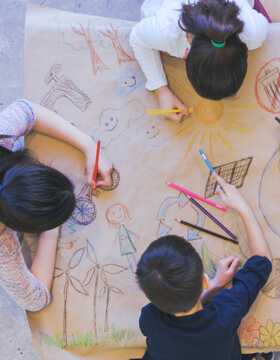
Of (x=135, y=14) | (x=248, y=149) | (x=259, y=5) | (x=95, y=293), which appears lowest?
(x=95, y=293)

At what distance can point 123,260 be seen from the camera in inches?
30.8

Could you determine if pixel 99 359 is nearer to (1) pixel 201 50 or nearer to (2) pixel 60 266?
(2) pixel 60 266

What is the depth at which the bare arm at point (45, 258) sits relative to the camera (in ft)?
2.52

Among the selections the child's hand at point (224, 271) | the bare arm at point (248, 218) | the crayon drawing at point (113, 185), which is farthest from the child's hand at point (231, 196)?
the crayon drawing at point (113, 185)

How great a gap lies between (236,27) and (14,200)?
0.48 meters

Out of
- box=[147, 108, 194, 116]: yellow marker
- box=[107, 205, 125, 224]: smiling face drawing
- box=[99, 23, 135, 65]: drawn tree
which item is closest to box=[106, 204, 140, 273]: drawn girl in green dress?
box=[107, 205, 125, 224]: smiling face drawing

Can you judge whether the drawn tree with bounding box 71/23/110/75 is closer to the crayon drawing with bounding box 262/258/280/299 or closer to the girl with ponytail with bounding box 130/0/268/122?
the girl with ponytail with bounding box 130/0/268/122

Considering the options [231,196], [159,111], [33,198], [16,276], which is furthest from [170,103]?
[16,276]

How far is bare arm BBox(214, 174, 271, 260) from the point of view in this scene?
761 millimetres

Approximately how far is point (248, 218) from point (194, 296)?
210 millimetres

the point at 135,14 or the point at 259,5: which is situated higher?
the point at 259,5

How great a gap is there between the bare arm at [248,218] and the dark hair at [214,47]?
8.4 inches

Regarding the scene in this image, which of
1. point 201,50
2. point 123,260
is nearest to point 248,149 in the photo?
point 201,50

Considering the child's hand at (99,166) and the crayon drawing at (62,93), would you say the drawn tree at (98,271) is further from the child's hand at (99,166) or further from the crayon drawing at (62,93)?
the crayon drawing at (62,93)
